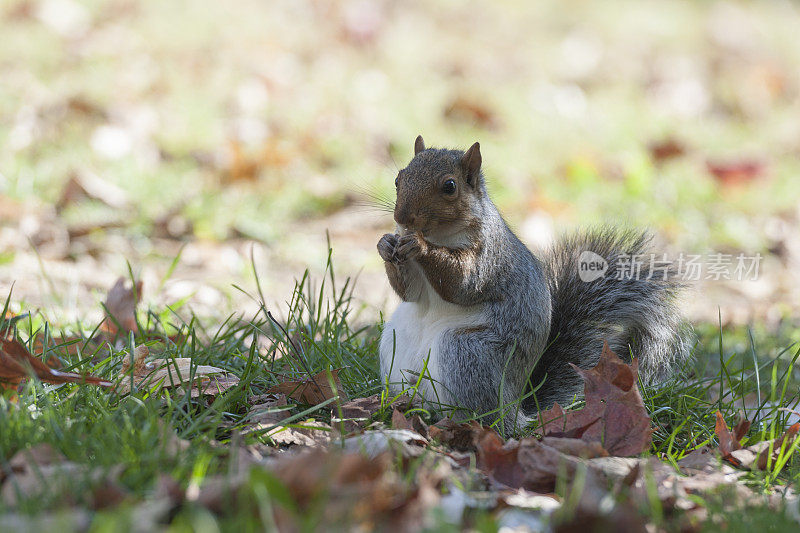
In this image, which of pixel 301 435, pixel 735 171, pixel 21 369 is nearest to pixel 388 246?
pixel 301 435

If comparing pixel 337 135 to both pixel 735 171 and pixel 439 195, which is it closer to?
pixel 735 171

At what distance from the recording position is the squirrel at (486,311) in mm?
1864

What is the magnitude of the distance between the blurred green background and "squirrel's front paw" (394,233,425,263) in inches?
25.7

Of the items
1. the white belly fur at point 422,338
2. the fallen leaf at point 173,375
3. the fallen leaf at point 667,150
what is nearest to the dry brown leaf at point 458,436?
the white belly fur at point 422,338

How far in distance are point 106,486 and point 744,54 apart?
23.5ft

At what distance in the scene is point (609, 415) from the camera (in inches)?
67.2

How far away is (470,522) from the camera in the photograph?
50.8 inches

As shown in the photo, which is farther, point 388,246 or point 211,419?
point 388,246

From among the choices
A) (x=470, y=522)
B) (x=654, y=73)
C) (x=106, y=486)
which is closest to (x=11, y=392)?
(x=106, y=486)

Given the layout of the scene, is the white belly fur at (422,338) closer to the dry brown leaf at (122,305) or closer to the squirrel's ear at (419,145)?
the squirrel's ear at (419,145)

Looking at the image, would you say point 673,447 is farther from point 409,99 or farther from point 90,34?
point 90,34

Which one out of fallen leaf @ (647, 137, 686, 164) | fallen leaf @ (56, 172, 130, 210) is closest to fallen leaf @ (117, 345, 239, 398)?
fallen leaf @ (56, 172, 130, 210)

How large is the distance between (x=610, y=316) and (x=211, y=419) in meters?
1.03

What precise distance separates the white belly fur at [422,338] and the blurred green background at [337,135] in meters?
0.59
